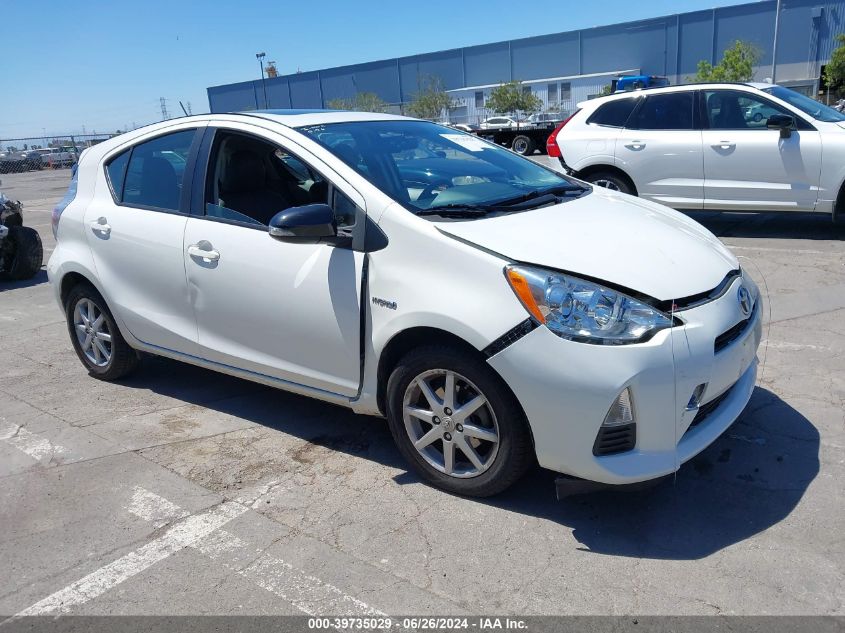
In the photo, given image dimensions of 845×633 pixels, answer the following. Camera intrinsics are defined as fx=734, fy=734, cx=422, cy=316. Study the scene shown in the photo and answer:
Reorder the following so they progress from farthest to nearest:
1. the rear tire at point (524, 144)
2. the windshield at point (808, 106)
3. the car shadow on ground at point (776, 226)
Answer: the rear tire at point (524, 144) < the car shadow on ground at point (776, 226) < the windshield at point (808, 106)

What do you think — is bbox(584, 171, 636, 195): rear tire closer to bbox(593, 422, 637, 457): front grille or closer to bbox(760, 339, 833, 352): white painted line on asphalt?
bbox(760, 339, 833, 352): white painted line on asphalt

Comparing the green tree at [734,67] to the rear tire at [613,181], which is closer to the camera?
the rear tire at [613,181]

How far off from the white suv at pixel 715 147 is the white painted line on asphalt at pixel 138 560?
23.4 feet

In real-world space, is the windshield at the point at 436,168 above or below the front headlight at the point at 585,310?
above

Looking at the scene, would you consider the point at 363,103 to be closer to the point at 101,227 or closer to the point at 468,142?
the point at 101,227

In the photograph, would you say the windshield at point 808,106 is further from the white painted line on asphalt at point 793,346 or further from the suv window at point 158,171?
the suv window at point 158,171

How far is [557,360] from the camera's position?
282cm

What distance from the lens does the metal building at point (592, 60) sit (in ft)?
160

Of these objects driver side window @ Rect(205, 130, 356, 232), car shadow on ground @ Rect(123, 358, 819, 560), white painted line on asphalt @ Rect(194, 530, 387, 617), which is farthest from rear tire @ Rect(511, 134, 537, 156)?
white painted line on asphalt @ Rect(194, 530, 387, 617)

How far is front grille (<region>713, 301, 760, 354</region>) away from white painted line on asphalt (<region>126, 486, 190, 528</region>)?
246 centimetres

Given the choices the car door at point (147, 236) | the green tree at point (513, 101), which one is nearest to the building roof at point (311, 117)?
the car door at point (147, 236)

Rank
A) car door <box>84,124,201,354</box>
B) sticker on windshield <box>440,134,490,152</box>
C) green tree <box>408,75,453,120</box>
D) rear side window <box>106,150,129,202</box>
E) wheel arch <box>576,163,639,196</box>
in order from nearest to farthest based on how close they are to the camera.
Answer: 1. car door <box>84,124,201,354</box>
2. sticker on windshield <box>440,134,490,152</box>
3. rear side window <box>106,150,129,202</box>
4. wheel arch <box>576,163,639,196</box>
5. green tree <box>408,75,453,120</box>

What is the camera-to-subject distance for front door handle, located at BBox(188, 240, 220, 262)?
3.96m

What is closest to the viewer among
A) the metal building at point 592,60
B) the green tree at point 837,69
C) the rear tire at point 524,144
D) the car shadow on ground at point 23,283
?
the car shadow on ground at point 23,283
